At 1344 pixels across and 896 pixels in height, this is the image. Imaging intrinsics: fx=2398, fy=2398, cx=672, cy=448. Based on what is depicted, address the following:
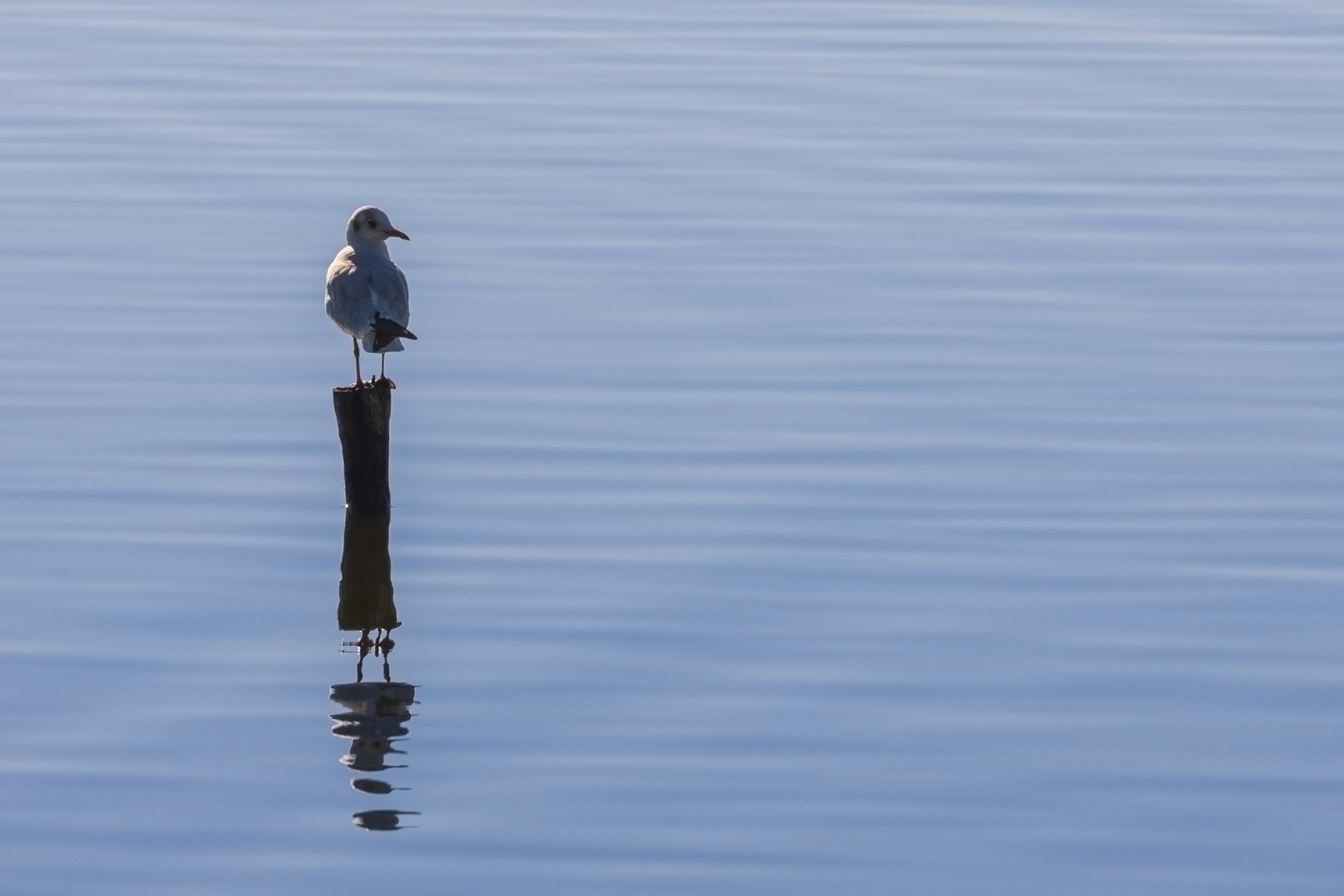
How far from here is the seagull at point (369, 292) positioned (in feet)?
39.3

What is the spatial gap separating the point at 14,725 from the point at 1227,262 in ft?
32.2

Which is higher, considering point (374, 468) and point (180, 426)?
point (180, 426)

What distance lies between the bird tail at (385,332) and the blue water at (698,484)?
0.92 meters

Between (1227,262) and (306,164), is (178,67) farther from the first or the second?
(1227,262)

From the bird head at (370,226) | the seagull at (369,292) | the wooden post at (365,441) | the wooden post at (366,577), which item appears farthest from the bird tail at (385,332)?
the wooden post at (366,577)

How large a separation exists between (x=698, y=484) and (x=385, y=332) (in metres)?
1.78

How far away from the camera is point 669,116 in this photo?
2141cm

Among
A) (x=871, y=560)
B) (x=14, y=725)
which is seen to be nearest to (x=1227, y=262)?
(x=871, y=560)

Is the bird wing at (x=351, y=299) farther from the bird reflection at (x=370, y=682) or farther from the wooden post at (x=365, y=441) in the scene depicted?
the bird reflection at (x=370, y=682)

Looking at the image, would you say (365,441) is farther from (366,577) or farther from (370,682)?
(370,682)

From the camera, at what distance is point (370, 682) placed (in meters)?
10.2

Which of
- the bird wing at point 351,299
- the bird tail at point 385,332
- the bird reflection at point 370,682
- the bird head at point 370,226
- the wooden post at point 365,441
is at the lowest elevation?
the bird reflection at point 370,682

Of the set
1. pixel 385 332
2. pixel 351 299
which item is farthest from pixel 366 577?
pixel 351 299

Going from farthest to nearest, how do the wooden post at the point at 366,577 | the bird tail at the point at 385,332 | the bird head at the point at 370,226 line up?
the bird head at the point at 370,226 < the bird tail at the point at 385,332 < the wooden post at the point at 366,577
